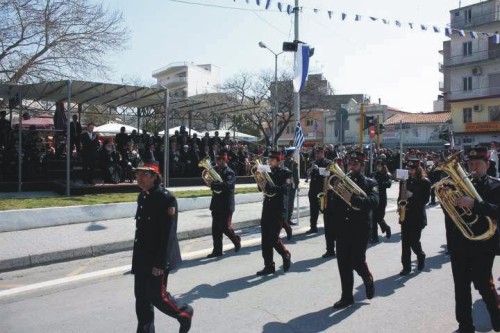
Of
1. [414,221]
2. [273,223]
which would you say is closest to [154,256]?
[273,223]

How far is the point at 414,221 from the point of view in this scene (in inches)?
297

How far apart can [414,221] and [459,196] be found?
3.08 metres

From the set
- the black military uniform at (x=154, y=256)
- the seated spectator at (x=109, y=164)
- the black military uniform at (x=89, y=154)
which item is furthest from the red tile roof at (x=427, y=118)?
the black military uniform at (x=154, y=256)

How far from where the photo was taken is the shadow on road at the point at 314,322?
5000 millimetres

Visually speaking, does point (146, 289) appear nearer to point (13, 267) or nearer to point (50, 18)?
point (13, 267)

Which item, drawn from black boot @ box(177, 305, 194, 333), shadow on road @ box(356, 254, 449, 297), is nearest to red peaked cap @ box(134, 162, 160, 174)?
black boot @ box(177, 305, 194, 333)

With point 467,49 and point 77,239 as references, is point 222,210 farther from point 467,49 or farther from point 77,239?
point 467,49

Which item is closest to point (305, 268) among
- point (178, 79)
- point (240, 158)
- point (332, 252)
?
point (332, 252)

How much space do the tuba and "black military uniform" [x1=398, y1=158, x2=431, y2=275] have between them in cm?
276

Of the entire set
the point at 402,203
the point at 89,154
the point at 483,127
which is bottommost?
the point at 402,203

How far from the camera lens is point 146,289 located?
14.6 ft

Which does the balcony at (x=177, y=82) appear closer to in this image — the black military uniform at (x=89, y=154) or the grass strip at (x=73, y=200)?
the black military uniform at (x=89, y=154)

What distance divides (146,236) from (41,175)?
12.8 metres

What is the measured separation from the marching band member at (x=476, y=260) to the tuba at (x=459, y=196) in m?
0.09
